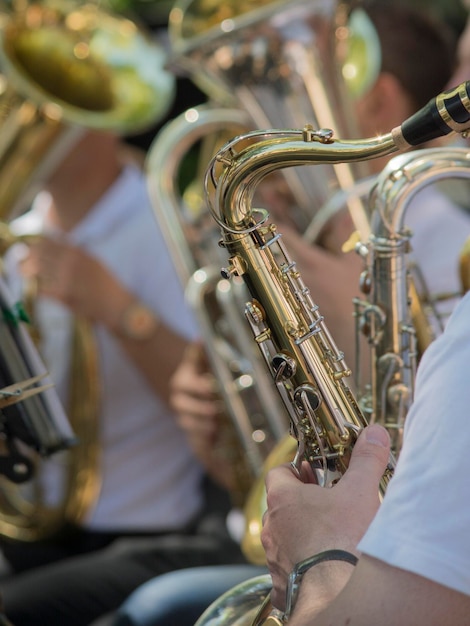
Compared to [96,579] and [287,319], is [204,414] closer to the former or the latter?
[96,579]

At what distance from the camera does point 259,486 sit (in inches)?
57.2

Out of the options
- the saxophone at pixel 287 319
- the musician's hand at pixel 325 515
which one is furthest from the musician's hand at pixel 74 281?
the musician's hand at pixel 325 515

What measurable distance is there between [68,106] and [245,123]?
1.61 feet

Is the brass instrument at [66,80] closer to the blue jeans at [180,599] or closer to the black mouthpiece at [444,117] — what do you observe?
the blue jeans at [180,599]

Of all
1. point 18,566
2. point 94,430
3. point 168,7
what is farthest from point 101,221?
point 168,7

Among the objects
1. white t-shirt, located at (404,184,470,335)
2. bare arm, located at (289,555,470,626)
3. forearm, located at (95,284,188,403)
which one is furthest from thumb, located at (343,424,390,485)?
forearm, located at (95,284,188,403)

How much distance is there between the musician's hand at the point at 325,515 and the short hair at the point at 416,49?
1.18 metres

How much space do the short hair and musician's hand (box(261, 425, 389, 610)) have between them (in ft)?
3.87

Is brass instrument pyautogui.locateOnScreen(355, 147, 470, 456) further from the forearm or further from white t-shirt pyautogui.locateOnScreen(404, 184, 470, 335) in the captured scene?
the forearm

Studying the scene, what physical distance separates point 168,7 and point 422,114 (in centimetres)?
264

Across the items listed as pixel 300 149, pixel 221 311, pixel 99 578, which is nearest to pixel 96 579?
pixel 99 578

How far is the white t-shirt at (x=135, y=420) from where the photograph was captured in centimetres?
198

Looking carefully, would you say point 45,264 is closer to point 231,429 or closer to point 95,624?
point 231,429

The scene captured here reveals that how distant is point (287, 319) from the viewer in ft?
2.90
